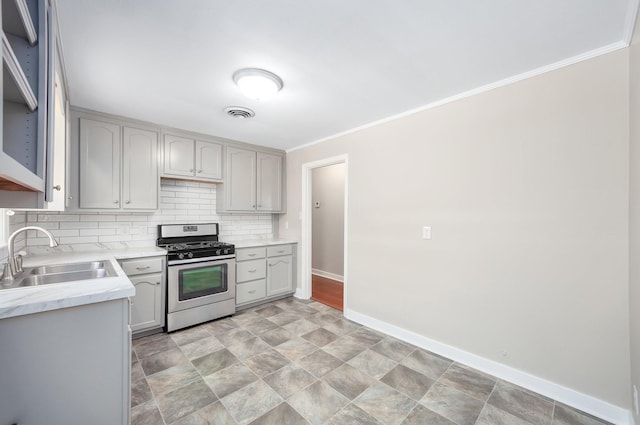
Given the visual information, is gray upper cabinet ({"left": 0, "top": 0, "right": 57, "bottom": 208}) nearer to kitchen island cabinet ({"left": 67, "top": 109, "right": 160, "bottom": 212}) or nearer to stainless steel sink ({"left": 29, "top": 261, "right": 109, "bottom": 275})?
stainless steel sink ({"left": 29, "top": 261, "right": 109, "bottom": 275})

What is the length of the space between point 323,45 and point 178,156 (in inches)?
94.9

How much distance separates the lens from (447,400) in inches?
78.2

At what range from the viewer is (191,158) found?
11.5 feet

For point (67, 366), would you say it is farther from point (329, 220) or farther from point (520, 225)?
point (329, 220)

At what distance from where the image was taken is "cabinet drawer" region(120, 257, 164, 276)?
110 inches

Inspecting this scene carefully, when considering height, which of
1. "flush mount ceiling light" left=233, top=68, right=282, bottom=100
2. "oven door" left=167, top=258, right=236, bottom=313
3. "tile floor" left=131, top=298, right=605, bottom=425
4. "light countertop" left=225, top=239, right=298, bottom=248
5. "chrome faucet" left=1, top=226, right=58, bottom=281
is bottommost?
Answer: "tile floor" left=131, top=298, right=605, bottom=425

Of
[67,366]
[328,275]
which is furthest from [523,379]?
[328,275]

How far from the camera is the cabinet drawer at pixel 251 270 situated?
12.0ft

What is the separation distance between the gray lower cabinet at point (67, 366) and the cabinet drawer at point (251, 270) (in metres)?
2.12

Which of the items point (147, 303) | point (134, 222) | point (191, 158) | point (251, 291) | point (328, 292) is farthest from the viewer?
point (328, 292)

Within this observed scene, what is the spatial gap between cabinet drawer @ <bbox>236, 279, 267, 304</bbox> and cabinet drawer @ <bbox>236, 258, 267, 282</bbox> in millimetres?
68

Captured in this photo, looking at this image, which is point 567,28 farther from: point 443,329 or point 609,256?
point 443,329

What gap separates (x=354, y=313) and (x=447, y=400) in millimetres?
1486

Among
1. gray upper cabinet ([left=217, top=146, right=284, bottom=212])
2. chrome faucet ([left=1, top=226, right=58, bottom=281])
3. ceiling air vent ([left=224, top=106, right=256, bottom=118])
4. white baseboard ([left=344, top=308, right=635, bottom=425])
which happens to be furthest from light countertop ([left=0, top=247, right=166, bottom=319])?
white baseboard ([left=344, top=308, right=635, bottom=425])
